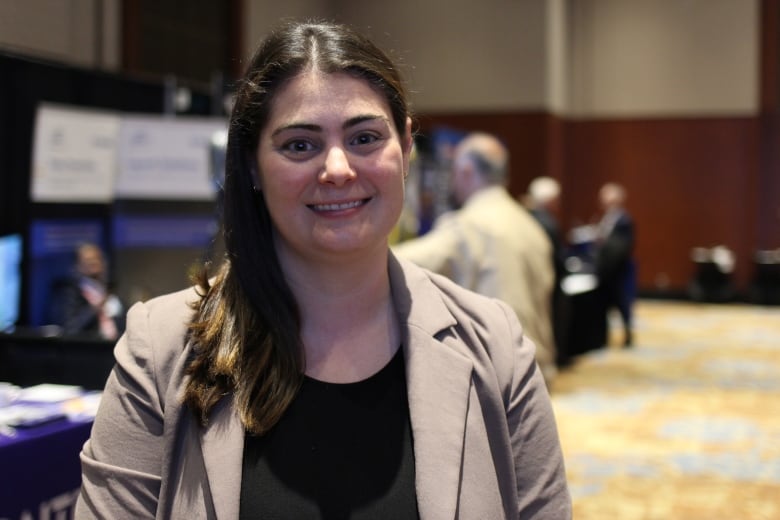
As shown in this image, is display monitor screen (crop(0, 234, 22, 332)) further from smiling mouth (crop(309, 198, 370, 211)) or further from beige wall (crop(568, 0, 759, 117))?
beige wall (crop(568, 0, 759, 117))

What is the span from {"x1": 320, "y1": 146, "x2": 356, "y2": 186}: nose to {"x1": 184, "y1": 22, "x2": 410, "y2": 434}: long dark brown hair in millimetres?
133

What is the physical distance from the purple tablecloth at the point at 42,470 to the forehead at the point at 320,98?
1162 millimetres

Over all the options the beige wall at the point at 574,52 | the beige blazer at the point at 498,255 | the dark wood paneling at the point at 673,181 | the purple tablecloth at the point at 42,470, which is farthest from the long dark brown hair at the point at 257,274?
the dark wood paneling at the point at 673,181

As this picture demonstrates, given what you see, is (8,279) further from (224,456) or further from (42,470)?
(224,456)

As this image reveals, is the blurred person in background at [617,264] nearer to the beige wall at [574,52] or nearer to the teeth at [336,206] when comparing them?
the beige wall at [574,52]

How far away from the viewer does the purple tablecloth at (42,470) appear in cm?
221

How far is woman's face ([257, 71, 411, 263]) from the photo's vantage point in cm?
154

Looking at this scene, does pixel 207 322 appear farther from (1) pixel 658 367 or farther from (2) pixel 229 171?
(1) pixel 658 367

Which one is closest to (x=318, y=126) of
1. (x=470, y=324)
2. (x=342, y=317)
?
(x=342, y=317)

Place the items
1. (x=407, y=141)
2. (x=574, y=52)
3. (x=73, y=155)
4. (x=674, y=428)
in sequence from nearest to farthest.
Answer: (x=407, y=141)
(x=73, y=155)
(x=674, y=428)
(x=574, y=52)

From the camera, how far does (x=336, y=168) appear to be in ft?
4.98

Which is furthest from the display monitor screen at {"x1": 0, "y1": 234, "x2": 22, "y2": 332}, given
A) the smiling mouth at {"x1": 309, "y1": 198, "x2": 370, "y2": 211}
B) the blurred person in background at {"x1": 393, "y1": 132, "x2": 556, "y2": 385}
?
the smiling mouth at {"x1": 309, "y1": 198, "x2": 370, "y2": 211}

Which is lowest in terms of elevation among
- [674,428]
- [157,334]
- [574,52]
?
[674,428]

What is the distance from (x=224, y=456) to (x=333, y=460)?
0.17 meters
